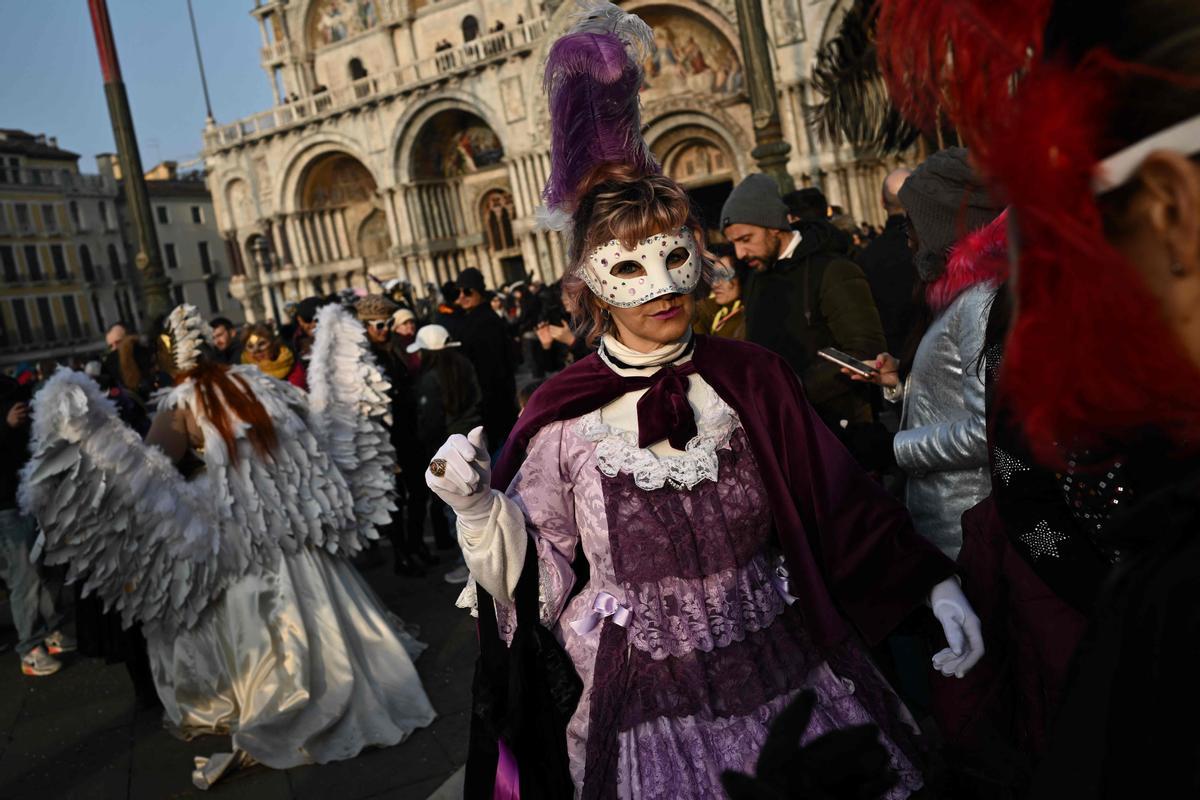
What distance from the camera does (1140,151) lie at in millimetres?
865

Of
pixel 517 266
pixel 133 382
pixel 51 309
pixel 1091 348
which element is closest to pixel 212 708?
pixel 133 382

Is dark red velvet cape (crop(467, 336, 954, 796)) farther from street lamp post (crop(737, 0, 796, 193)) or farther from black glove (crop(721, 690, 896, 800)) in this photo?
street lamp post (crop(737, 0, 796, 193))

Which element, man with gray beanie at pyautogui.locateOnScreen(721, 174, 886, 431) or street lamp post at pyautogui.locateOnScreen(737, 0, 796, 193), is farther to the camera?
street lamp post at pyautogui.locateOnScreen(737, 0, 796, 193)

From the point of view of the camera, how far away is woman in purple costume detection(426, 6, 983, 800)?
7.22 ft

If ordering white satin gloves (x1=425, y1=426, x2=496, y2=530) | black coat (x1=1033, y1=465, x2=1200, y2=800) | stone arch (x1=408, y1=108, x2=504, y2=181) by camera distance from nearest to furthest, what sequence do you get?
black coat (x1=1033, y1=465, x2=1200, y2=800) → white satin gloves (x1=425, y1=426, x2=496, y2=530) → stone arch (x1=408, y1=108, x2=504, y2=181)

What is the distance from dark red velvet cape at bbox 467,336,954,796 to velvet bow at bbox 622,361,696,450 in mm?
109

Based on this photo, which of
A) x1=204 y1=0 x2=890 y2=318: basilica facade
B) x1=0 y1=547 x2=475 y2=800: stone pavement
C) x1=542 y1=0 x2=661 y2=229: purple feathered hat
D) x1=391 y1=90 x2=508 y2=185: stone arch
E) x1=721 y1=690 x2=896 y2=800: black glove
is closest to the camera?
x1=721 y1=690 x2=896 y2=800: black glove

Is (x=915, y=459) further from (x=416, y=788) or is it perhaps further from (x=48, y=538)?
(x=48, y=538)

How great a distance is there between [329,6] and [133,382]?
35223mm

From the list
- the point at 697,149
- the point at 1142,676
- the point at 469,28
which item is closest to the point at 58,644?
the point at 1142,676

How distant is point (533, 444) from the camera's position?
2531mm

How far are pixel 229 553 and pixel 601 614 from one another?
8.85 feet

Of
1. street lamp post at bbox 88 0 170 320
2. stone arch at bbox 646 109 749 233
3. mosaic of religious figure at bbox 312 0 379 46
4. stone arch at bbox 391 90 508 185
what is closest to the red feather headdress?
street lamp post at bbox 88 0 170 320

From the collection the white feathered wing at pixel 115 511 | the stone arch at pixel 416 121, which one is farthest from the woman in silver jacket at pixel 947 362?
the stone arch at pixel 416 121
